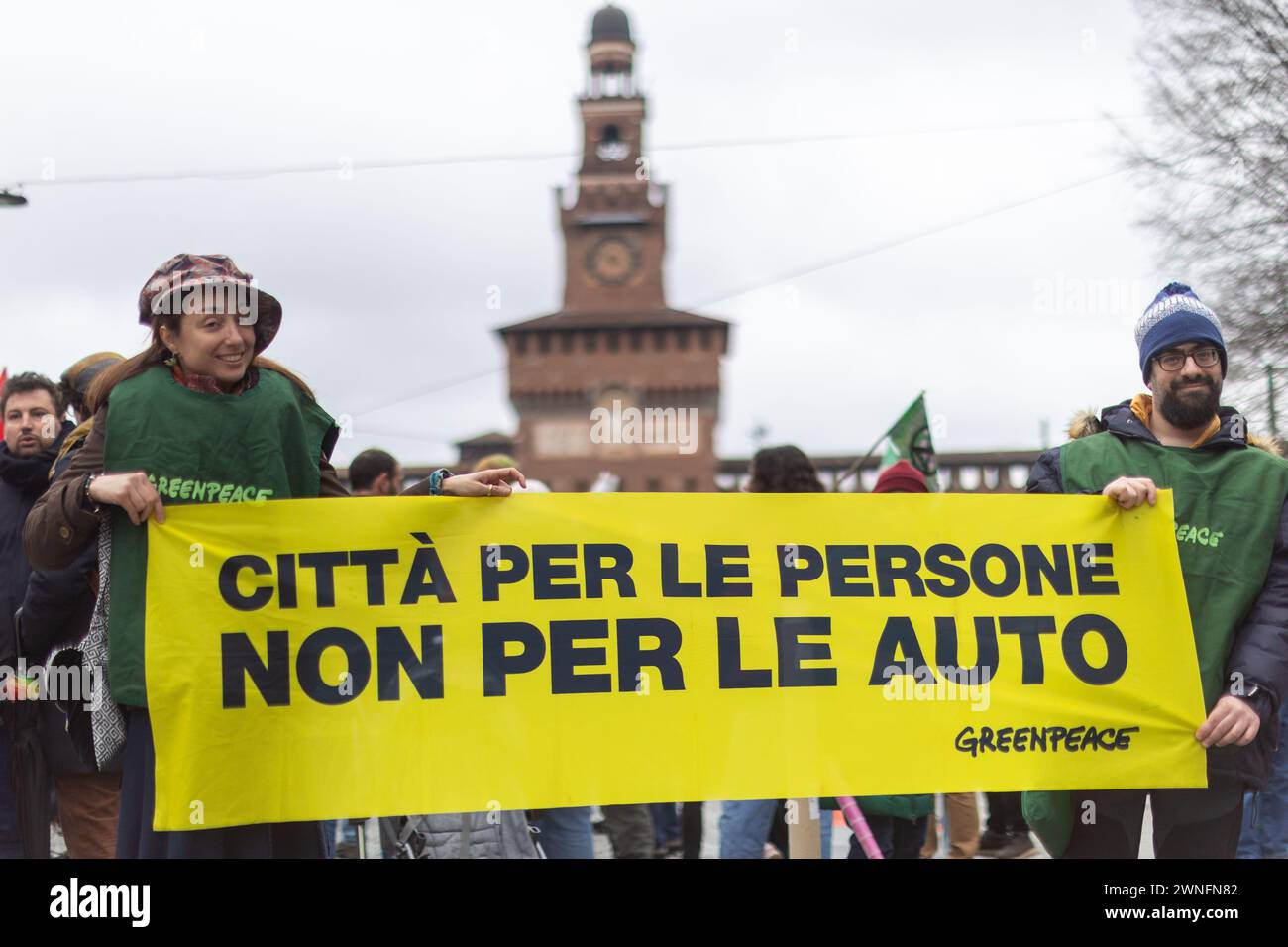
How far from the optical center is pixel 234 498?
387cm

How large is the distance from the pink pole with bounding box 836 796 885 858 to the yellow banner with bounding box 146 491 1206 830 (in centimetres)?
94

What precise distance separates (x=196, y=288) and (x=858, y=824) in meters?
2.79

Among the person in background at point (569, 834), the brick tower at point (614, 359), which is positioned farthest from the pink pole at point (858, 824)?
the brick tower at point (614, 359)

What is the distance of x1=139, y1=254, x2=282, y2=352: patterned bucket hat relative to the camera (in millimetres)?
3639

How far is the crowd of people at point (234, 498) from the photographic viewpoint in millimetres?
3635

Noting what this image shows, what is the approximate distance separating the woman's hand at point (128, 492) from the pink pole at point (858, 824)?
2.46 metres

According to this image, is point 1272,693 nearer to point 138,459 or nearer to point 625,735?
point 625,735

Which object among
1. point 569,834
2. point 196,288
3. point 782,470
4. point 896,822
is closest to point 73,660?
point 196,288

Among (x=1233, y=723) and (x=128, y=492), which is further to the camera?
(x=1233, y=723)

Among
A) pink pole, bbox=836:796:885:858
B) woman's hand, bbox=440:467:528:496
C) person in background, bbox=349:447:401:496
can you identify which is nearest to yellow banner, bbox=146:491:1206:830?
woman's hand, bbox=440:467:528:496

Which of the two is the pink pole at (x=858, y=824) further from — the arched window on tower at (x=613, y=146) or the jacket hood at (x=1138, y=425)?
the arched window on tower at (x=613, y=146)

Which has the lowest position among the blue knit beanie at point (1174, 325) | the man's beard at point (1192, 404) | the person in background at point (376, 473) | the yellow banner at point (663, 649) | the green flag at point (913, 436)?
the yellow banner at point (663, 649)

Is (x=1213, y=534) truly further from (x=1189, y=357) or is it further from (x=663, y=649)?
(x=663, y=649)
